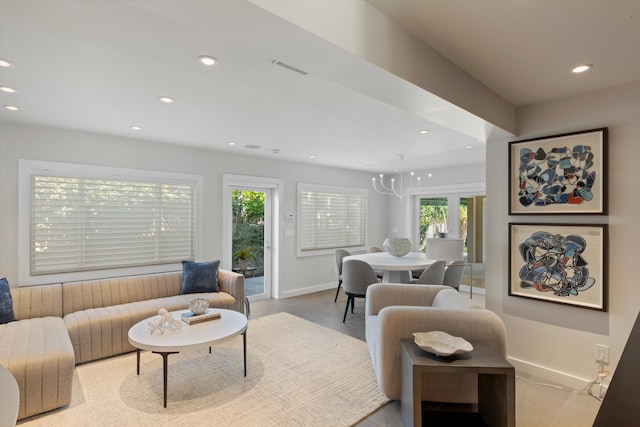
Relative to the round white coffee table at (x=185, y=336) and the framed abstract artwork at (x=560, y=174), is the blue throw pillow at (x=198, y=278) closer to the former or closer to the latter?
the round white coffee table at (x=185, y=336)

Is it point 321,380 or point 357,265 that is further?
point 357,265

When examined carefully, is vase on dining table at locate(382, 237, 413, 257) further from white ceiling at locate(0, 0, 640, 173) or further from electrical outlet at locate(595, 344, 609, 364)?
electrical outlet at locate(595, 344, 609, 364)

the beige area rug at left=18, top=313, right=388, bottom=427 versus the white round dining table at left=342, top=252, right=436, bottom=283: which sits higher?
the white round dining table at left=342, top=252, right=436, bottom=283

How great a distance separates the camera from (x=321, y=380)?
8.77 feet

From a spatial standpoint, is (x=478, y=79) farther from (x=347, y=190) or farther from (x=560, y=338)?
(x=347, y=190)

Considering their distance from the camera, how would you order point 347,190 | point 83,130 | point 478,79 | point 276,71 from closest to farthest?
point 276,71
point 478,79
point 83,130
point 347,190

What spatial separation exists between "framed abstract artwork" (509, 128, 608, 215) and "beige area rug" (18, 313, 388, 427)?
81.0 inches

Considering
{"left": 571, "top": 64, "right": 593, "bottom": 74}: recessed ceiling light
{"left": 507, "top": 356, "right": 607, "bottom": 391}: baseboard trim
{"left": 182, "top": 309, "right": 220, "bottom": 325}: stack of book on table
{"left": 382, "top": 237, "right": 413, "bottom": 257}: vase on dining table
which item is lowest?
{"left": 507, "top": 356, "right": 607, "bottom": 391}: baseboard trim

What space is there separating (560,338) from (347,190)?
14.5ft

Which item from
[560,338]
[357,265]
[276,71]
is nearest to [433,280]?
[357,265]

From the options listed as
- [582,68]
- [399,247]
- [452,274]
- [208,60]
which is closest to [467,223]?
[452,274]

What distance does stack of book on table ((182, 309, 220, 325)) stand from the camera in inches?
108

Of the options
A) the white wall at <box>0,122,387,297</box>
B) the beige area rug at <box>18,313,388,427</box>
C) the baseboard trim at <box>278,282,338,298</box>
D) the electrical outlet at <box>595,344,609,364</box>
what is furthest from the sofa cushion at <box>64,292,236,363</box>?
the electrical outlet at <box>595,344,609,364</box>

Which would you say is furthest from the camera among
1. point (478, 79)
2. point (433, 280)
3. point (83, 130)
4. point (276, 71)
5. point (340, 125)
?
point (433, 280)
